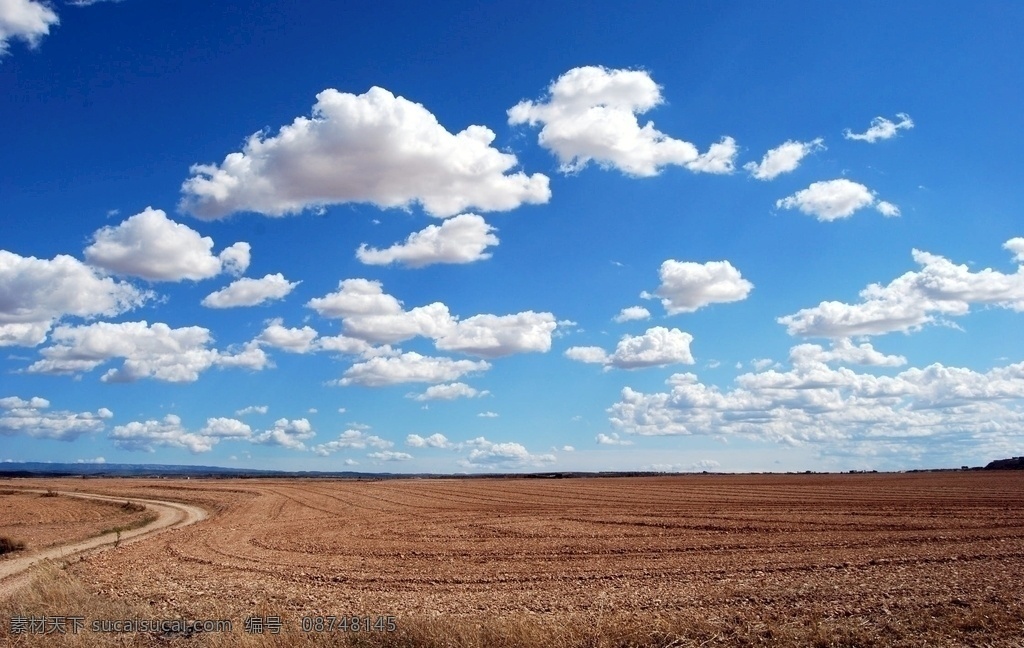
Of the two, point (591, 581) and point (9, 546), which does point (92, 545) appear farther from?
point (591, 581)

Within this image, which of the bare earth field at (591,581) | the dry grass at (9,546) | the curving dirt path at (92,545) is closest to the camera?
the bare earth field at (591,581)

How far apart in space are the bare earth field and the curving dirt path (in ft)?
4.43

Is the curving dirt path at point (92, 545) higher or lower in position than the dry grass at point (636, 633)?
lower

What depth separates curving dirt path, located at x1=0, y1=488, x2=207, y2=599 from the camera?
24.2 m

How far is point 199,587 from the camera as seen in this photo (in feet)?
67.7

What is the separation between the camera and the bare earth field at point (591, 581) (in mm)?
13086

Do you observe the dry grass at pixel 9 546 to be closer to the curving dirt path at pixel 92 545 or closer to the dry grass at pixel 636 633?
the curving dirt path at pixel 92 545

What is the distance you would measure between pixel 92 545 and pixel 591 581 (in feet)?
80.7

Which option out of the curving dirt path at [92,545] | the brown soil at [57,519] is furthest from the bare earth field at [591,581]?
the brown soil at [57,519]

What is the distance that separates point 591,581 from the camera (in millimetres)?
20078

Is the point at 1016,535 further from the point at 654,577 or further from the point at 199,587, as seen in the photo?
the point at 199,587

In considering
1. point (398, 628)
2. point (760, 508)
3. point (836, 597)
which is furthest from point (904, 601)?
point (760, 508)

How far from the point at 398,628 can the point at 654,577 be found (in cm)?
849

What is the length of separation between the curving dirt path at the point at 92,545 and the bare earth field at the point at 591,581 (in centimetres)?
135
